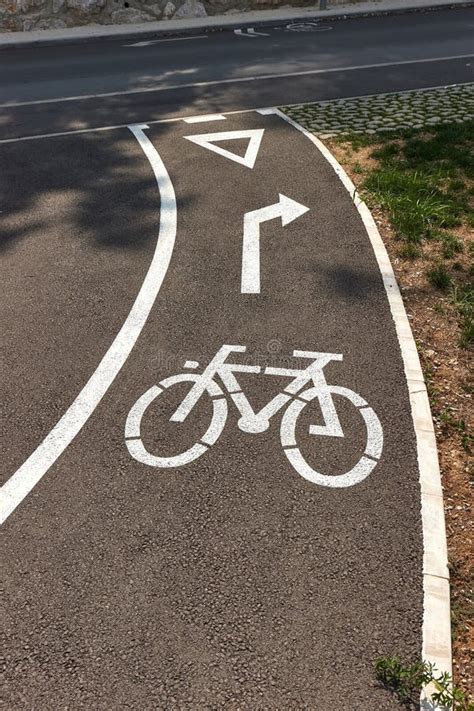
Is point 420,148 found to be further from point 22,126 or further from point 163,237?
point 22,126

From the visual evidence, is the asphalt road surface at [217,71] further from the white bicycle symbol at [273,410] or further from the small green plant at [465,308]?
the white bicycle symbol at [273,410]

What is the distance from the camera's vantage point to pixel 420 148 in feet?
37.0

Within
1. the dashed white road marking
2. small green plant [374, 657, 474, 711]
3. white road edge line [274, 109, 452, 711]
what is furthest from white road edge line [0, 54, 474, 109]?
small green plant [374, 657, 474, 711]

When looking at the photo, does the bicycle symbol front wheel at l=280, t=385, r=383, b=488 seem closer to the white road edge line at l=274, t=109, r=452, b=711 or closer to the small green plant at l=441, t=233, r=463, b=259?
the white road edge line at l=274, t=109, r=452, b=711

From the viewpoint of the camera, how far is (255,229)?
8969 millimetres

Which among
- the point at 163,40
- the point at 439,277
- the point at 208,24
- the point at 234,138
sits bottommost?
the point at 439,277

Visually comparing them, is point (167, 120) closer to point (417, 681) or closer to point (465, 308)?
point (465, 308)

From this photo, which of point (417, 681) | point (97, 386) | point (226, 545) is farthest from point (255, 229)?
point (417, 681)

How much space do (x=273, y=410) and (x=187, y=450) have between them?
0.83 m

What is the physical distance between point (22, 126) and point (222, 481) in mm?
10941

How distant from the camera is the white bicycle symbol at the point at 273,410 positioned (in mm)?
5141

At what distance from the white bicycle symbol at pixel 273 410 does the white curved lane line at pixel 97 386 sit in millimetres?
445

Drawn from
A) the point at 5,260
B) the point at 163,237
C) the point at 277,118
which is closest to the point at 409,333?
the point at 163,237

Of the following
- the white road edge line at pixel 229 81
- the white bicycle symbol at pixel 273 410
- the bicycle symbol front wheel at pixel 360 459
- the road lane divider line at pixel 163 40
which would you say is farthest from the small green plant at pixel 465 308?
the road lane divider line at pixel 163 40
